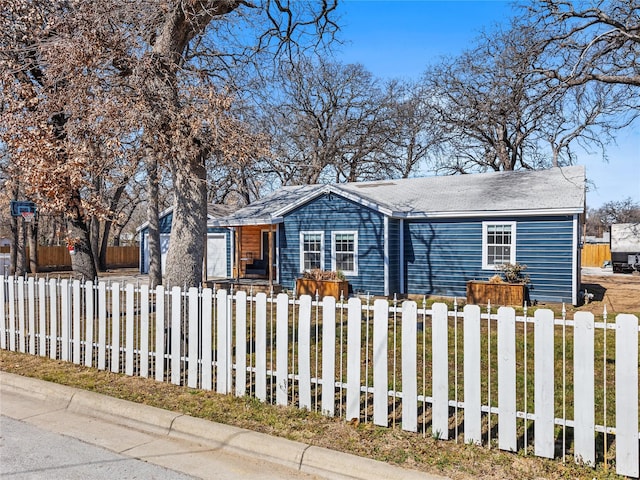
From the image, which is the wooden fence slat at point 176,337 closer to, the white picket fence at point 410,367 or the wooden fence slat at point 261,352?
the white picket fence at point 410,367

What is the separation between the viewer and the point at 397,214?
15.7 metres

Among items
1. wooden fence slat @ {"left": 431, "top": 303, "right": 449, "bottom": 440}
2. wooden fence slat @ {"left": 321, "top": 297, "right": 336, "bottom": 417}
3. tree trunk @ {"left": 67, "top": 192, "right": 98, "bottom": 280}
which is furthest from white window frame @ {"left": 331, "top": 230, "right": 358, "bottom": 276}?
wooden fence slat @ {"left": 431, "top": 303, "right": 449, "bottom": 440}

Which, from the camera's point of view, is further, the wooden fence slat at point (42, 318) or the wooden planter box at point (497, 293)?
the wooden planter box at point (497, 293)

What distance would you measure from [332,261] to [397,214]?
9.33 feet

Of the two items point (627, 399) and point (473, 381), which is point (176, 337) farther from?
point (627, 399)

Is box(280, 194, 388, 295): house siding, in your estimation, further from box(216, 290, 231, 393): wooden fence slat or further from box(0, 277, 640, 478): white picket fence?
box(216, 290, 231, 393): wooden fence slat

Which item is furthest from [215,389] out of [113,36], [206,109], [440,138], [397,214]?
[440,138]

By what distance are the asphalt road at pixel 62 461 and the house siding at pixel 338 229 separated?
1220 centimetres

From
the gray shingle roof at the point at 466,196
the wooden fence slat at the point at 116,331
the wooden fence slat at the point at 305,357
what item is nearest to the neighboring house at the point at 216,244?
the gray shingle roof at the point at 466,196

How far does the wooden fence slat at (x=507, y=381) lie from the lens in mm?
4020

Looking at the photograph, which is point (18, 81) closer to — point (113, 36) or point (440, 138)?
point (113, 36)

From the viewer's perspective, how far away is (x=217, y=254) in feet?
80.7

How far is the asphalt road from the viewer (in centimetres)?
383

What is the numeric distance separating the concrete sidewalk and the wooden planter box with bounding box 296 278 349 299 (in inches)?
390
